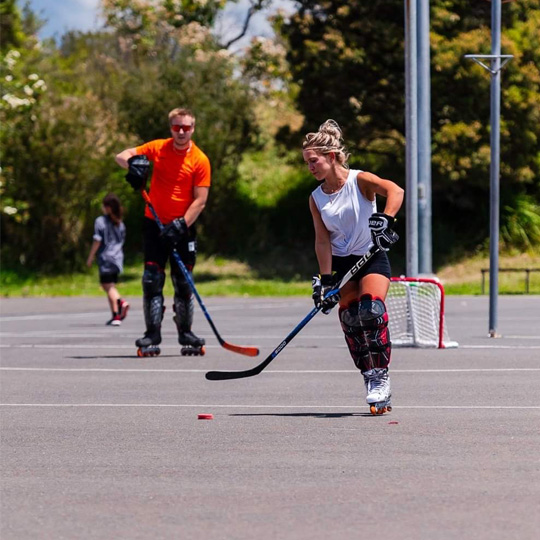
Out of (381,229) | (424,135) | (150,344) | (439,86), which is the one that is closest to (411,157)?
(424,135)

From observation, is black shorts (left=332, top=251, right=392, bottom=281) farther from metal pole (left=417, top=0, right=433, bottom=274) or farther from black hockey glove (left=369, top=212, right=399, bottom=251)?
metal pole (left=417, top=0, right=433, bottom=274)

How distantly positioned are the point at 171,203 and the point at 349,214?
13.8ft

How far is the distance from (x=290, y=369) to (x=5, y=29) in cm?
3893

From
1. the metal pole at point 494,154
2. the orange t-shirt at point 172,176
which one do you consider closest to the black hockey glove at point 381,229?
the orange t-shirt at point 172,176

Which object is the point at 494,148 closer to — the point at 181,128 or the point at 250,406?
the point at 181,128

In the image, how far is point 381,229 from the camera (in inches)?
316

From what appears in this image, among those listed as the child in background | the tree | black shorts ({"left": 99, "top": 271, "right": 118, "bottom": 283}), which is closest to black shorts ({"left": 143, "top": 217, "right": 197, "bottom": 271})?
the child in background

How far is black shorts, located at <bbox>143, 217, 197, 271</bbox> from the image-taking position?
488 inches

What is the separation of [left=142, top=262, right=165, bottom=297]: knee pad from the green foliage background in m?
17.9

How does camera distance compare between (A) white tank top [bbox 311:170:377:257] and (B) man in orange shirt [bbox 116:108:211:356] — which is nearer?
(A) white tank top [bbox 311:170:377:257]

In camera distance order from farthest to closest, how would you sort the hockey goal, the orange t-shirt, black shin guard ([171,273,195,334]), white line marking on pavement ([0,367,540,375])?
the hockey goal, black shin guard ([171,273,195,334]), the orange t-shirt, white line marking on pavement ([0,367,540,375])

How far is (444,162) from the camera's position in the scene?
A: 29.8m

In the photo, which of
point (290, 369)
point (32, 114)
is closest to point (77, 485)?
point (290, 369)

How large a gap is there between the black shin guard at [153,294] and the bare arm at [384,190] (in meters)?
4.34
